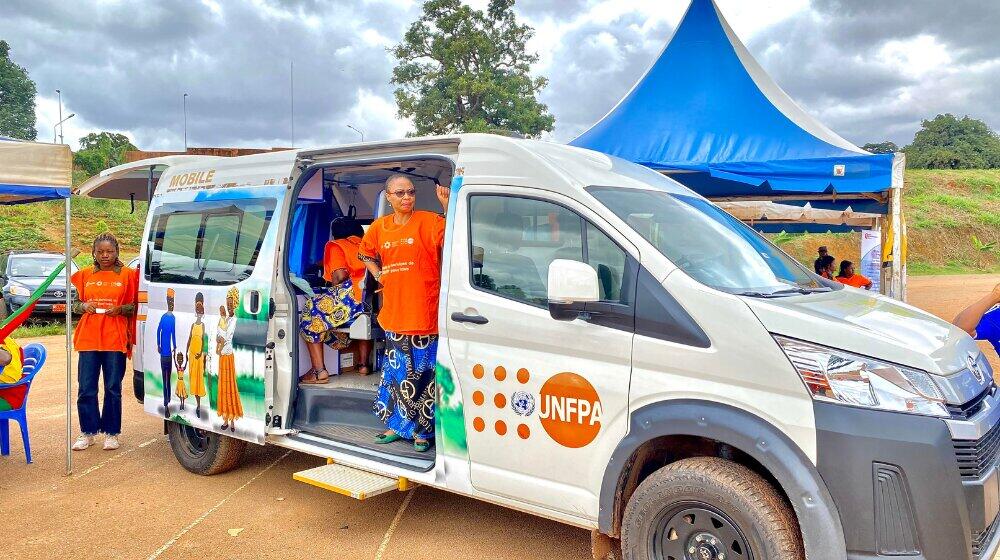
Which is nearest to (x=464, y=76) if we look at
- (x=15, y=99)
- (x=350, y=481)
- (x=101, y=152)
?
(x=101, y=152)

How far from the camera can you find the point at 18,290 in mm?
13867

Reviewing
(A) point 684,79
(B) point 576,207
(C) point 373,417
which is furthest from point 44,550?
(A) point 684,79

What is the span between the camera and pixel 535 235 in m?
3.65

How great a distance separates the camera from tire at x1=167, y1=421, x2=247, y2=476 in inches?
211

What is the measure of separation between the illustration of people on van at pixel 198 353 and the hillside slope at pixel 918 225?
23314 mm

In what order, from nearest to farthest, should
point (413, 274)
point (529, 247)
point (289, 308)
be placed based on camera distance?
point (529, 247) → point (413, 274) → point (289, 308)

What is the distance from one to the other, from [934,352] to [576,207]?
162 centimetres

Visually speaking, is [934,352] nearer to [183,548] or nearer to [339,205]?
[183,548]

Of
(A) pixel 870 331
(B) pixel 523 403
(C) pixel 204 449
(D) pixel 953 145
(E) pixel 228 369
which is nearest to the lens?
(A) pixel 870 331

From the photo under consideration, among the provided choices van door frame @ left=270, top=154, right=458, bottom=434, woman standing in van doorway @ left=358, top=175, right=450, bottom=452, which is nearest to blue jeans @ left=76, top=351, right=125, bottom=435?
van door frame @ left=270, top=154, right=458, bottom=434

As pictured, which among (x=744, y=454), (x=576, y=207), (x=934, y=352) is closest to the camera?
(x=934, y=352)

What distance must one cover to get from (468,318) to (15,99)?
63583 millimetres

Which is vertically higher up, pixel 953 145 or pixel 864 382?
pixel 953 145

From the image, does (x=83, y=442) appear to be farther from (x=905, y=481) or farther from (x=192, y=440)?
(x=905, y=481)
